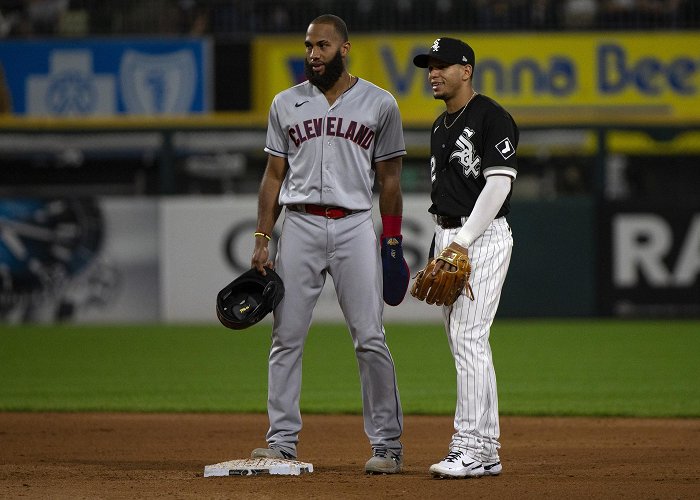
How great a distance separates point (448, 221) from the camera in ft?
18.4

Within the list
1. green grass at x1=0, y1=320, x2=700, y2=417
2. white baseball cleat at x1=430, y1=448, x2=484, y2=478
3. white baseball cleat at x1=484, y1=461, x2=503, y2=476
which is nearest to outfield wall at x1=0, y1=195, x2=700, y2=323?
green grass at x1=0, y1=320, x2=700, y2=417

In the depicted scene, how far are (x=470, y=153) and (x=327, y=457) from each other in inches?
77.1

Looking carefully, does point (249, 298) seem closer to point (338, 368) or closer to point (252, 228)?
point (338, 368)

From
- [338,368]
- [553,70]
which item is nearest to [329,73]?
[338,368]

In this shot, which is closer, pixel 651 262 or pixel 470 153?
pixel 470 153

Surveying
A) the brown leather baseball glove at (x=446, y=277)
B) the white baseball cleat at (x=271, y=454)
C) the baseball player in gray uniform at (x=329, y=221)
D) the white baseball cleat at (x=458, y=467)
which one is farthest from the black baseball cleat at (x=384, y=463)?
the brown leather baseball glove at (x=446, y=277)

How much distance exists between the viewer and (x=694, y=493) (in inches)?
204

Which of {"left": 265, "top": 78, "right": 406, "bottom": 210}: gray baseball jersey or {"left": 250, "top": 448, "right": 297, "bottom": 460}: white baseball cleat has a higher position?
{"left": 265, "top": 78, "right": 406, "bottom": 210}: gray baseball jersey

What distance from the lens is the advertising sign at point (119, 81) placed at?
58.7ft

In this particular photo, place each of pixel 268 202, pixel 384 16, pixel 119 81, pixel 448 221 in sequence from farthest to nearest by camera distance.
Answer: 1. pixel 384 16
2. pixel 119 81
3. pixel 268 202
4. pixel 448 221

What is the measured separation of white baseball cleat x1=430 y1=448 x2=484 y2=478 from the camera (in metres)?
5.48

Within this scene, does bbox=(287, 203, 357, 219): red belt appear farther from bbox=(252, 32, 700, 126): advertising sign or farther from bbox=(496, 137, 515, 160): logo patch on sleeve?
bbox=(252, 32, 700, 126): advertising sign

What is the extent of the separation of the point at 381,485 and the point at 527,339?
828cm

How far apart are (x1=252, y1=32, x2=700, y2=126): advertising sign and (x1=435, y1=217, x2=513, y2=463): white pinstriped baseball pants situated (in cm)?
1261
